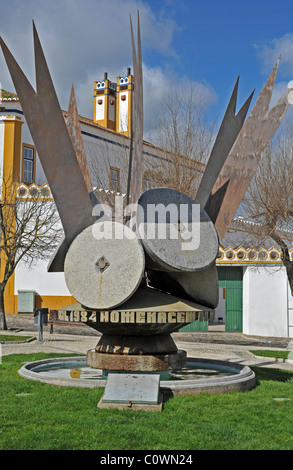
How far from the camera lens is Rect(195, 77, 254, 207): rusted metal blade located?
31.7 ft

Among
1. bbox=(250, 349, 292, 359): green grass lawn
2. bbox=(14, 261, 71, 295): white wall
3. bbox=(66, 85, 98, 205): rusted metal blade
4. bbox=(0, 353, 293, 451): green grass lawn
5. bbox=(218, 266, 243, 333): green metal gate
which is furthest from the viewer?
bbox=(14, 261, 71, 295): white wall

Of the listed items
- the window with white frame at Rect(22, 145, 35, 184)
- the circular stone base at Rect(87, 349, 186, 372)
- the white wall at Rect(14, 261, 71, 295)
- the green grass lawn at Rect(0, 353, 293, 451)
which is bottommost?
the green grass lawn at Rect(0, 353, 293, 451)

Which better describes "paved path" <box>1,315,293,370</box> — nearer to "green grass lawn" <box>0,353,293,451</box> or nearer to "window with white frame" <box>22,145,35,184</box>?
"green grass lawn" <box>0,353,293,451</box>

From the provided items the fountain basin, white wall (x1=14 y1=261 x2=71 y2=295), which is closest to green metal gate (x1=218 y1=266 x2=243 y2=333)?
white wall (x1=14 y1=261 x2=71 y2=295)

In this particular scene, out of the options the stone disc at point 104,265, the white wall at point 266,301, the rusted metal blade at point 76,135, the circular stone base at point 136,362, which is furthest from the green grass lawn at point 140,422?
the white wall at point 266,301

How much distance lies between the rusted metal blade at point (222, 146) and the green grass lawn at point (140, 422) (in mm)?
3415

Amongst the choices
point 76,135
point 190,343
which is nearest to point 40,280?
point 190,343

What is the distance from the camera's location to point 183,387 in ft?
25.6

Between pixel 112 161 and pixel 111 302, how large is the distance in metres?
21.9

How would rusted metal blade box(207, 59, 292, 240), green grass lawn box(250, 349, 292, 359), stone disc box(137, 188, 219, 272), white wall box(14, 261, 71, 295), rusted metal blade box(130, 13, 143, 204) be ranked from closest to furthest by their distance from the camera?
stone disc box(137, 188, 219, 272)
rusted metal blade box(130, 13, 143, 204)
rusted metal blade box(207, 59, 292, 240)
green grass lawn box(250, 349, 292, 359)
white wall box(14, 261, 71, 295)

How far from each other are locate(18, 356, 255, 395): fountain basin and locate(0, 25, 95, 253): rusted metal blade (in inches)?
92.5

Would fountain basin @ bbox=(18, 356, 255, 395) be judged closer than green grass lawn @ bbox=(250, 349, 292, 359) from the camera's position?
Yes

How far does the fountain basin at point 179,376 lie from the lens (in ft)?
26.0

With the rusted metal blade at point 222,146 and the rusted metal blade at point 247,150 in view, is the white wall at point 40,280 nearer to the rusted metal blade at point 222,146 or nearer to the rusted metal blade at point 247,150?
the rusted metal blade at point 222,146
